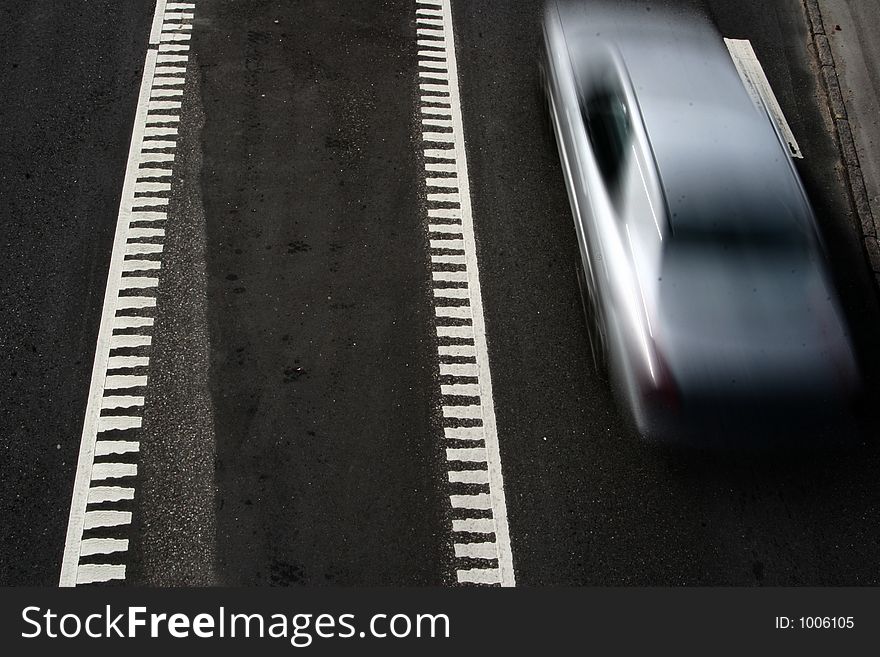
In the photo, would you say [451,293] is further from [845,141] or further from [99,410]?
[845,141]

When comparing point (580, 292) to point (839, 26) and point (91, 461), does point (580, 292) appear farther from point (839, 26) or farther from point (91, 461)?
point (839, 26)

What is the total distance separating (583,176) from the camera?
23.9 ft

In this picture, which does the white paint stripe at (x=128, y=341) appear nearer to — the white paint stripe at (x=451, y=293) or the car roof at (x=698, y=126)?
the white paint stripe at (x=451, y=293)

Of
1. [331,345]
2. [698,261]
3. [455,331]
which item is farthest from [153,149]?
[698,261]

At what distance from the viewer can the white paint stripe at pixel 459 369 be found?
711 centimetres

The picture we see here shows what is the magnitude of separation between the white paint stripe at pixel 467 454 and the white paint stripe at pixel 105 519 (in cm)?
249

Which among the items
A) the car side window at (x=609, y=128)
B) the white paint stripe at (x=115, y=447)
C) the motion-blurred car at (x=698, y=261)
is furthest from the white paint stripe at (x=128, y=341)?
the car side window at (x=609, y=128)

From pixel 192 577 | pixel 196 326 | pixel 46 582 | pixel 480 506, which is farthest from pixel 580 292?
pixel 46 582

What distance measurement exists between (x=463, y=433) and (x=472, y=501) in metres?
0.57

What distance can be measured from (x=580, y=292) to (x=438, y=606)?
10.1 feet

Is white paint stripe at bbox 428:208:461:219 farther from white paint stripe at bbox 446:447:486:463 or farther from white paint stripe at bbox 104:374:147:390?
white paint stripe at bbox 104:374:147:390

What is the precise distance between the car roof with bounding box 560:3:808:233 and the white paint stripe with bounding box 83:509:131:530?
15.3ft

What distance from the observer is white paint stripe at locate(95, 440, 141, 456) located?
655 centimetres

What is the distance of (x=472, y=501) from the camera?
652 cm
